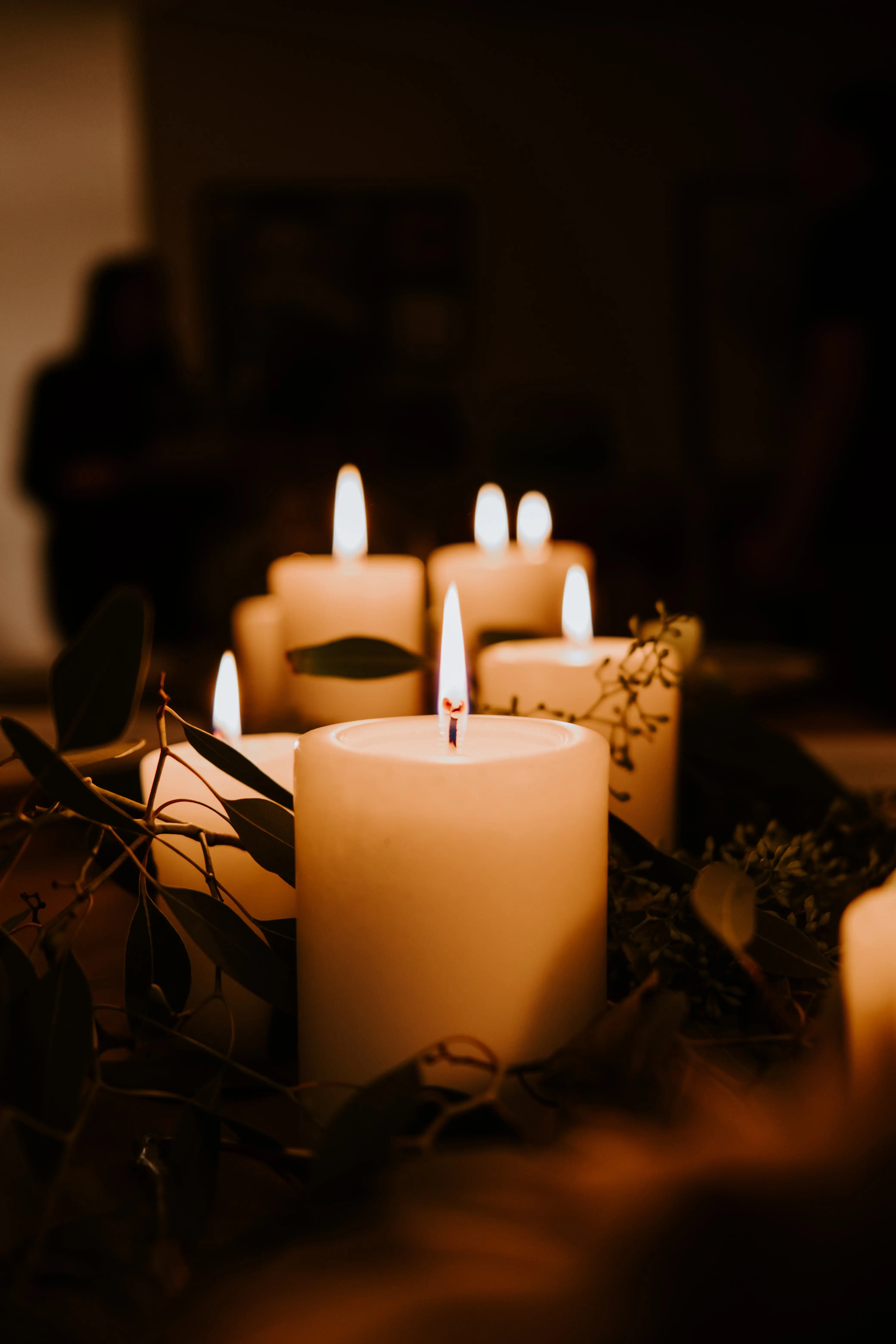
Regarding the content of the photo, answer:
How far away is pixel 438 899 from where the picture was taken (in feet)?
1.06

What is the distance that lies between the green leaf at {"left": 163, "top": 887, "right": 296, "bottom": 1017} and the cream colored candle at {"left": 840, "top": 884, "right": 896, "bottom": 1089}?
7.1 inches

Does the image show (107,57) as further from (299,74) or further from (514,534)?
(514,534)

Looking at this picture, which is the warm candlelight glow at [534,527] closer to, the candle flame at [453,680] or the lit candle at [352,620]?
the lit candle at [352,620]

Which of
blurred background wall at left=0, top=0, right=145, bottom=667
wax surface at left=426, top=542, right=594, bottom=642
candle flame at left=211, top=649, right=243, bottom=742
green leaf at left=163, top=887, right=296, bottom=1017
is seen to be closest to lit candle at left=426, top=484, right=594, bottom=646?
wax surface at left=426, top=542, right=594, bottom=642

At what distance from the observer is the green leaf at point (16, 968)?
0.32m

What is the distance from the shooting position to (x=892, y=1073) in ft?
0.84

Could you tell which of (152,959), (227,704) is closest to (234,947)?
(152,959)

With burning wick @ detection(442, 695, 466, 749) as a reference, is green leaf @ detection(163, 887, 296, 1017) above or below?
below

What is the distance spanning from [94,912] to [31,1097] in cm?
25

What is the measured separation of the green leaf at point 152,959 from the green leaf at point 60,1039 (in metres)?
0.06

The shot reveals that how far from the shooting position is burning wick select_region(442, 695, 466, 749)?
36 centimetres

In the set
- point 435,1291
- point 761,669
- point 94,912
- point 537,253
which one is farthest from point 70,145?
point 435,1291

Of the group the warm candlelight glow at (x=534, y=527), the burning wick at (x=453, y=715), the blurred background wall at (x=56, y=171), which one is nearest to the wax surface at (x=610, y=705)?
the burning wick at (x=453, y=715)

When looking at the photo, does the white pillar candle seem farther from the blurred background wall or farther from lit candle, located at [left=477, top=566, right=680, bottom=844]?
the blurred background wall
